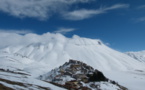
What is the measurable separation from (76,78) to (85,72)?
1029cm

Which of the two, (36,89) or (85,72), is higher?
(85,72)

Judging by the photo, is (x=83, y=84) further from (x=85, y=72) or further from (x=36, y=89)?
(x=36, y=89)

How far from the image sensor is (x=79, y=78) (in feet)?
323

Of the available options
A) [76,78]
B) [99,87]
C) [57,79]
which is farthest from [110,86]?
[57,79]

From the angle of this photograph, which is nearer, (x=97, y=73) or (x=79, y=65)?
(x=97, y=73)

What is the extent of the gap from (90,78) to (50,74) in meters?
23.0

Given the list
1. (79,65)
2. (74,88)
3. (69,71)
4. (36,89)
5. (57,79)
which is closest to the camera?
(36,89)

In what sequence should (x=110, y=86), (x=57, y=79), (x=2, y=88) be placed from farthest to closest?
(x=57, y=79) → (x=110, y=86) → (x=2, y=88)

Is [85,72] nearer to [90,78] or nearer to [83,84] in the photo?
[90,78]

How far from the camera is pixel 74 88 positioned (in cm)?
8375

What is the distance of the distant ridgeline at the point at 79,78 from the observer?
88250 mm

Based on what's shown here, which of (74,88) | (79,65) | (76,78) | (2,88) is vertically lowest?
(2,88)

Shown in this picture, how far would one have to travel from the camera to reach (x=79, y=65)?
11500 cm

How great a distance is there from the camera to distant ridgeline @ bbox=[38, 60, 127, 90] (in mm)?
88250
